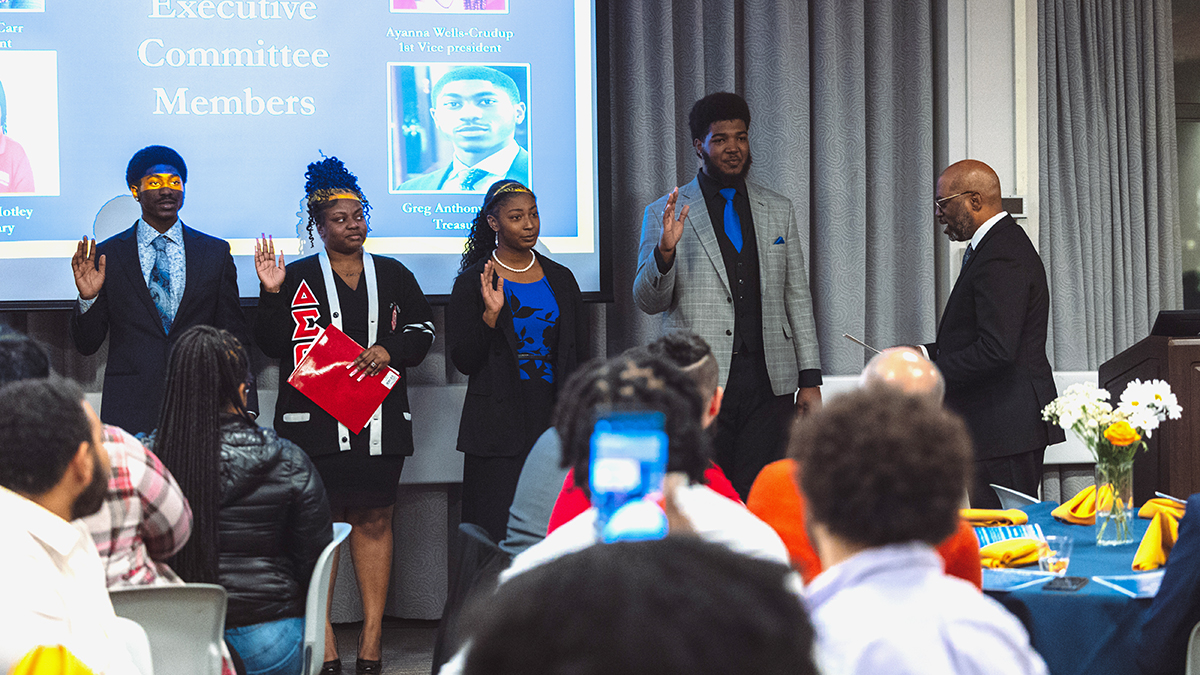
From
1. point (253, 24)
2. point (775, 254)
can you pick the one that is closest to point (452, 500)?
point (775, 254)

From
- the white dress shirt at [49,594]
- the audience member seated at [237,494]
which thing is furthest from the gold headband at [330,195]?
the white dress shirt at [49,594]

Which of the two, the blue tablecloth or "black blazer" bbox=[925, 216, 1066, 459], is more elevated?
"black blazer" bbox=[925, 216, 1066, 459]

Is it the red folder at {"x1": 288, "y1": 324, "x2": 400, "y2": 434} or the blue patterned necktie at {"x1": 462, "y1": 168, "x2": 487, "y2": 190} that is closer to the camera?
the red folder at {"x1": 288, "y1": 324, "x2": 400, "y2": 434}

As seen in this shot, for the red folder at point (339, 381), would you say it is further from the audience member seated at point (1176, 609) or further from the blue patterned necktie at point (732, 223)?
the audience member seated at point (1176, 609)

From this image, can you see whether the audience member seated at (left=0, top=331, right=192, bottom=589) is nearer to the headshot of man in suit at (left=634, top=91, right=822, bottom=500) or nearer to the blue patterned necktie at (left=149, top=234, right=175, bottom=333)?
the blue patterned necktie at (left=149, top=234, right=175, bottom=333)

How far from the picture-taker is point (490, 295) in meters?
3.42

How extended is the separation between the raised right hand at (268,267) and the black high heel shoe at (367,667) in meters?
1.28

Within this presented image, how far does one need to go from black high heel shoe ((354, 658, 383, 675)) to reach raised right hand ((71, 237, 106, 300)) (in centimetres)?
152

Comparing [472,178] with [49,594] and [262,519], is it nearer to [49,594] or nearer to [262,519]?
[262,519]

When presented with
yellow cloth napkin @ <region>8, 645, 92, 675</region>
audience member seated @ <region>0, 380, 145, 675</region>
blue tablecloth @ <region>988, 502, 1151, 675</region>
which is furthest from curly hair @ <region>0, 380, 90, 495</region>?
blue tablecloth @ <region>988, 502, 1151, 675</region>

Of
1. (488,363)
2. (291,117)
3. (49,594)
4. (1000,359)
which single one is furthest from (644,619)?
(291,117)

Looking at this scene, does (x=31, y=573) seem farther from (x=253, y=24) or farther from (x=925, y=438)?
(x=253, y=24)

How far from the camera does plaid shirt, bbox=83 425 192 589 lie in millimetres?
1853

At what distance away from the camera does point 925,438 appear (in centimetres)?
105
